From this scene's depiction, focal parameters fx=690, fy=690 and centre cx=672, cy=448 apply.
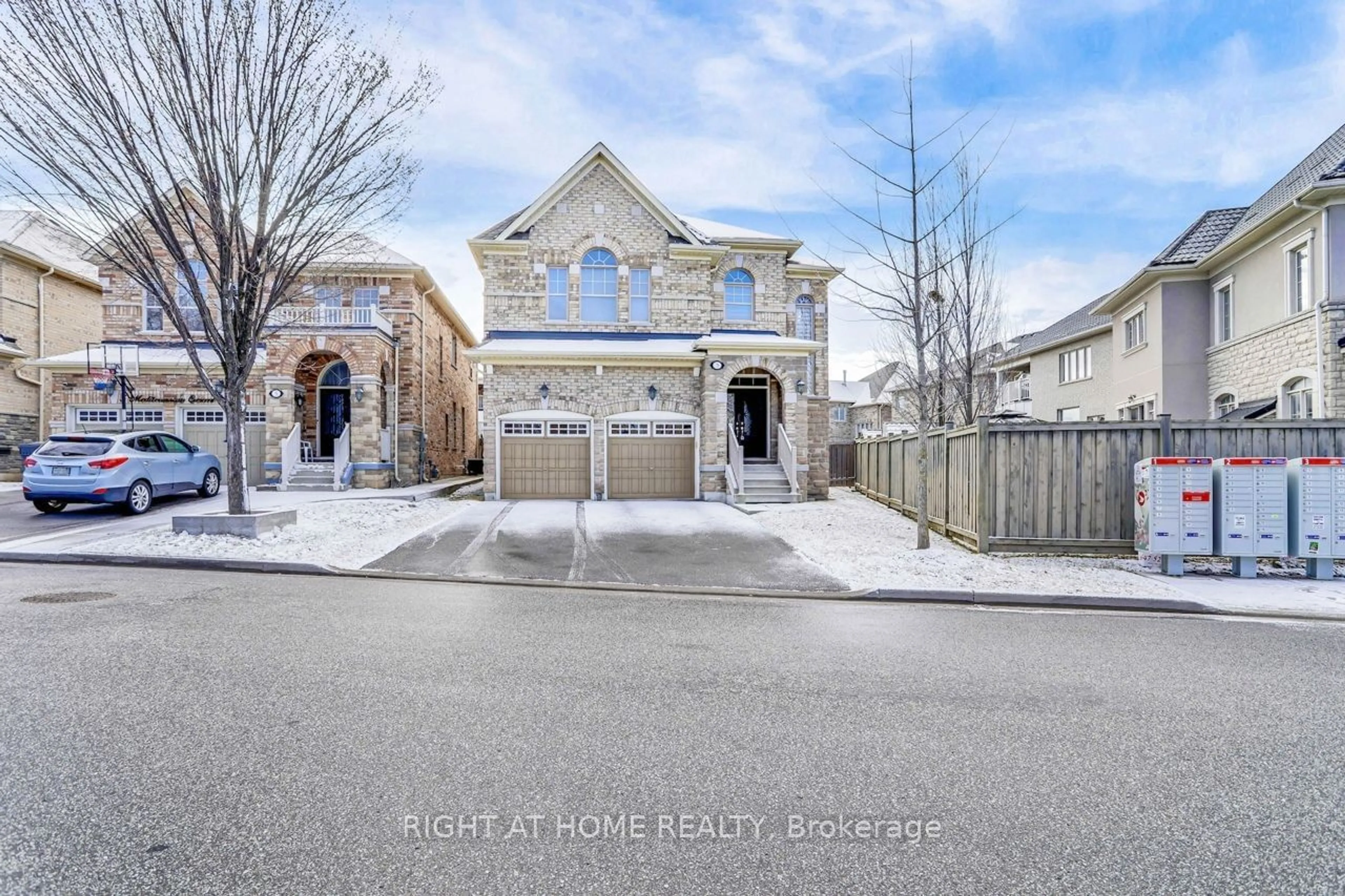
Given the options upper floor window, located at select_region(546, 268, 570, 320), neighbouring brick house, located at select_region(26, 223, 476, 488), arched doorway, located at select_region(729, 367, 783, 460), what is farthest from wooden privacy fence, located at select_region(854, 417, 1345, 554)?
neighbouring brick house, located at select_region(26, 223, 476, 488)

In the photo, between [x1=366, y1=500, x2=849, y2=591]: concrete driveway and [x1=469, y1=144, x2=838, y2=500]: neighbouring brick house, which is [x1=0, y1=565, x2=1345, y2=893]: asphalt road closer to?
[x1=366, y1=500, x2=849, y2=591]: concrete driveway

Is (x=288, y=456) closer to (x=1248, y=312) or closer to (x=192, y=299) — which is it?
(x=192, y=299)

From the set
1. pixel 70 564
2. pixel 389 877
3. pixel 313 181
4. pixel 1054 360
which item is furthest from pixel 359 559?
pixel 1054 360

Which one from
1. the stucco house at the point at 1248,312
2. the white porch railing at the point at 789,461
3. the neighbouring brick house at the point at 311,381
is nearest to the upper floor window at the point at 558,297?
the neighbouring brick house at the point at 311,381

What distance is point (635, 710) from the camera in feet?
13.3

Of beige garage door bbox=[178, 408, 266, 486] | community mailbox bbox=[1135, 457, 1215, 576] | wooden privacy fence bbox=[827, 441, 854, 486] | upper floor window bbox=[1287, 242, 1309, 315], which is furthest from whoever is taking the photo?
wooden privacy fence bbox=[827, 441, 854, 486]

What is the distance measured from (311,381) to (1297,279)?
84.1 ft

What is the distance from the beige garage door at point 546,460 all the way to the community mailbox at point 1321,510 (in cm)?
1361

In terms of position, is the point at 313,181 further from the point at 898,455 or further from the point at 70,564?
the point at 898,455

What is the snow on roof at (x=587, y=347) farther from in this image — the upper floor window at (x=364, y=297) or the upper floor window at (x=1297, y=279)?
the upper floor window at (x=1297, y=279)

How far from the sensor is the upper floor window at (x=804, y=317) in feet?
76.5

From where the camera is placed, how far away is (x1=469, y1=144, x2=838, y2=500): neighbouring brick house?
17828 millimetres

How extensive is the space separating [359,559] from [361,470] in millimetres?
10655

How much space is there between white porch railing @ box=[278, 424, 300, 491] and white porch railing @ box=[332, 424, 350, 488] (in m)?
0.98
